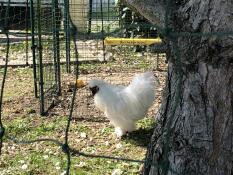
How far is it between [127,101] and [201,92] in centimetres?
327

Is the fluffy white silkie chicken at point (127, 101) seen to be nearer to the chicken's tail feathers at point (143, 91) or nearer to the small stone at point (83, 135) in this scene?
the chicken's tail feathers at point (143, 91)

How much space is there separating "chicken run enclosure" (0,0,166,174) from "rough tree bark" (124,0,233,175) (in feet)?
7.75

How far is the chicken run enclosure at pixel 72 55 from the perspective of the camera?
599 centimetres

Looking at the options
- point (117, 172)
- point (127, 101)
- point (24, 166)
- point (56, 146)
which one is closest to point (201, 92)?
point (117, 172)

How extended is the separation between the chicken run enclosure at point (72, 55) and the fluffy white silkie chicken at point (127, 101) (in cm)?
37

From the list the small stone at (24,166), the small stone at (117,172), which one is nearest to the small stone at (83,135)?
the small stone at (24,166)

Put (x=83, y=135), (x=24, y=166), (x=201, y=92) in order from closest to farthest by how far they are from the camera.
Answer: (x=201, y=92) → (x=24, y=166) → (x=83, y=135)

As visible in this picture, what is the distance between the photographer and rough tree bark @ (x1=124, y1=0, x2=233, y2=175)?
5.61 ft

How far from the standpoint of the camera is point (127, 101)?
16.6 ft

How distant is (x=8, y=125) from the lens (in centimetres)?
545

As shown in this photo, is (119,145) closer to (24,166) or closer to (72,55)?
(24,166)

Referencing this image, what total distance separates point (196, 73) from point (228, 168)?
13.9 inches

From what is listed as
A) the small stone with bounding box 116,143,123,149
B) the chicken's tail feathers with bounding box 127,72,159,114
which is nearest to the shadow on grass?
the small stone with bounding box 116,143,123,149

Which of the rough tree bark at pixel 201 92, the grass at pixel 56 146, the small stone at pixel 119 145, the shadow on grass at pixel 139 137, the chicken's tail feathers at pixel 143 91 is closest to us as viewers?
the rough tree bark at pixel 201 92
